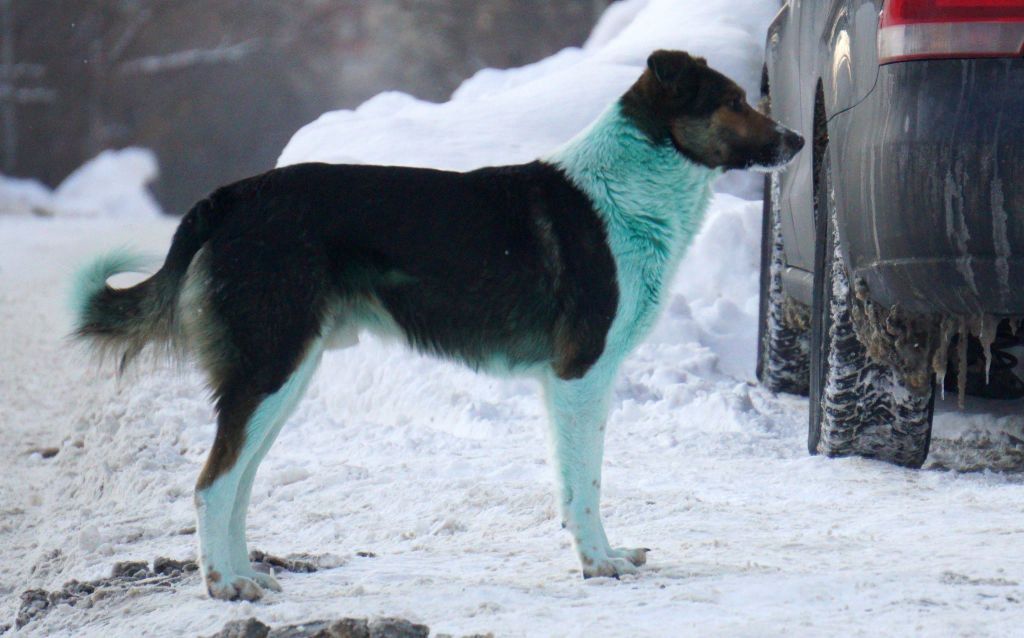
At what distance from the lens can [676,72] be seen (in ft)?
13.8

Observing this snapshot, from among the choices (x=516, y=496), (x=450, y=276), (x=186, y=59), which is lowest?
(x=516, y=496)

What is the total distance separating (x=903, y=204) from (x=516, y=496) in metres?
1.73

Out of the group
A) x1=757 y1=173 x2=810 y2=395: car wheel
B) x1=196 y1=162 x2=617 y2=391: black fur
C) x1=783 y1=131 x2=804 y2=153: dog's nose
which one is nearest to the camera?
x1=196 y1=162 x2=617 y2=391: black fur

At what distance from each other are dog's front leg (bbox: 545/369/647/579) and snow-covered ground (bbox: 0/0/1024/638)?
14 centimetres

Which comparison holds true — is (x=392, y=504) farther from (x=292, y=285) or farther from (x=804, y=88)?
(x=804, y=88)

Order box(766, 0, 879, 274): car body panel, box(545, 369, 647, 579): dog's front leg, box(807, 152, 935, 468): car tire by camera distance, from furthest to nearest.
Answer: box(807, 152, 935, 468): car tire
box(766, 0, 879, 274): car body panel
box(545, 369, 647, 579): dog's front leg

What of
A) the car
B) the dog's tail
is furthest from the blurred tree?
the dog's tail

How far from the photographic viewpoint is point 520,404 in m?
6.84

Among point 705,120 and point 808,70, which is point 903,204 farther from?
point 808,70

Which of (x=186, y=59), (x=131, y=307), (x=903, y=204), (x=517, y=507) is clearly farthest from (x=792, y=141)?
(x=186, y=59)

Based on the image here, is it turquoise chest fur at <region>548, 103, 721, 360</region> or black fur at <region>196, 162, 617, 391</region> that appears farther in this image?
turquoise chest fur at <region>548, 103, 721, 360</region>

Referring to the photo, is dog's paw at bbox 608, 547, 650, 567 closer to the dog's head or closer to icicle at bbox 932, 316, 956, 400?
the dog's head

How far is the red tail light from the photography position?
4.19 metres

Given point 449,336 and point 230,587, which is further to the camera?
point 449,336
